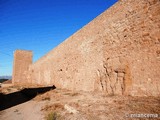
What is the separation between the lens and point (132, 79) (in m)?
6.46

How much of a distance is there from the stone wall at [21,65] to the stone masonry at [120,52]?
18.2 meters

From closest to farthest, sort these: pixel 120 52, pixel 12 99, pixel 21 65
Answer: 1. pixel 120 52
2. pixel 12 99
3. pixel 21 65

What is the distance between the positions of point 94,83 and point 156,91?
410 cm

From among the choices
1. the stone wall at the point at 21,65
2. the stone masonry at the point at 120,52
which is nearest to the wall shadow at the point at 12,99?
the stone masonry at the point at 120,52

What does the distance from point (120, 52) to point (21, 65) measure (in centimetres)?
2451

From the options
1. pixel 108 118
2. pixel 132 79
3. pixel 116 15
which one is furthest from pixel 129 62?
pixel 108 118

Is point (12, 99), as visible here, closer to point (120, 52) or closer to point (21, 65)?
point (120, 52)

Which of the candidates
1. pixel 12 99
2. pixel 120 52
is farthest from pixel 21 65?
pixel 120 52

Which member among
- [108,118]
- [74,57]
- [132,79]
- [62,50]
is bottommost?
[108,118]

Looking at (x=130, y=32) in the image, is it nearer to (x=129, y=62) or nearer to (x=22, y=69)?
(x=129, y=62)

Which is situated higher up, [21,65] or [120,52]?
[21,65]

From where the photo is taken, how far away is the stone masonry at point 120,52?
228 inches

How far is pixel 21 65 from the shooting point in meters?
28.3

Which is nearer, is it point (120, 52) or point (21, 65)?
point (120, 52)
